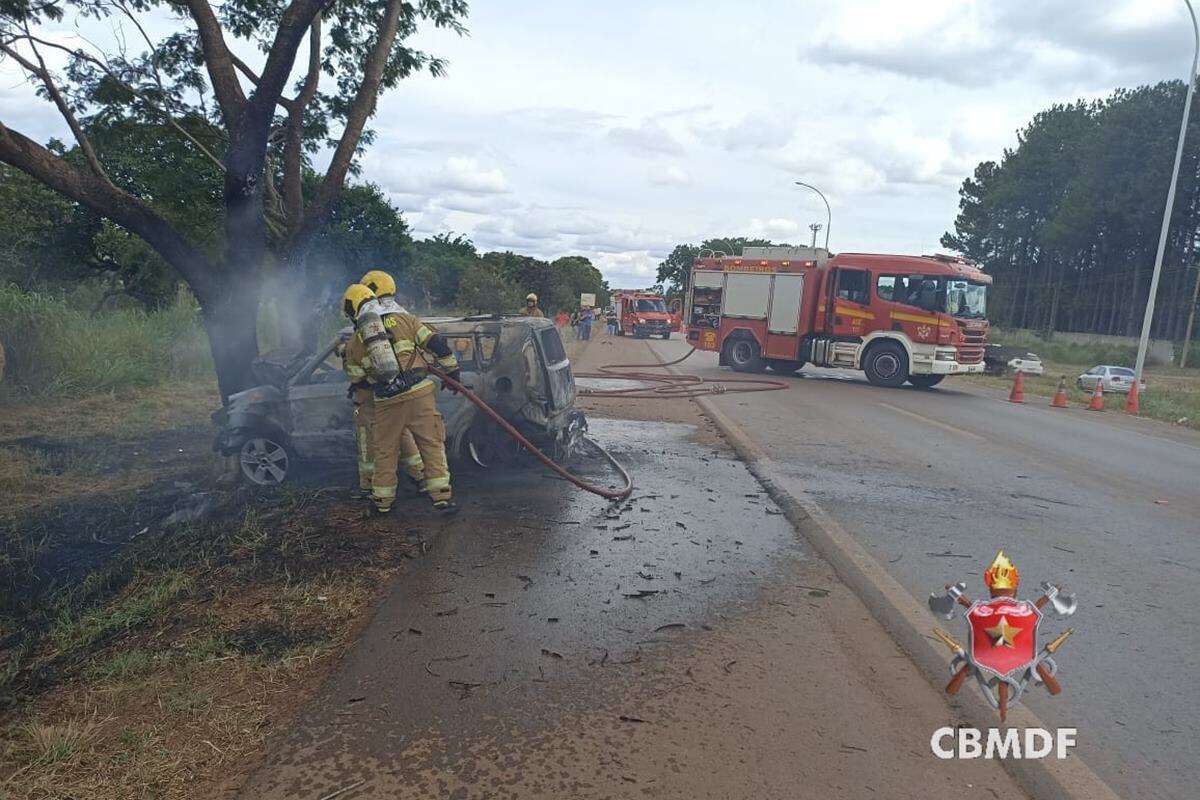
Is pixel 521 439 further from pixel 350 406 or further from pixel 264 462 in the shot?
pixel 264 462

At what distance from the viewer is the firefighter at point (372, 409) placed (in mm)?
5961

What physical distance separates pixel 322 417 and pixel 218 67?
431cm

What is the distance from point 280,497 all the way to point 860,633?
469cm

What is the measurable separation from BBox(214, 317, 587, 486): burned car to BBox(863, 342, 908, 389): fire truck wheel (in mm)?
12531

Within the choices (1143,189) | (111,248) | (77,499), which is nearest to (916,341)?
(77,499)

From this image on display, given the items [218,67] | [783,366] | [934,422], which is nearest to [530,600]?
[218,67]

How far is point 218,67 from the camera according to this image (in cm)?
847

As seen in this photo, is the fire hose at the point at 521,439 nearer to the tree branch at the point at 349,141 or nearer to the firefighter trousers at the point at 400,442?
the firefighter trousers at the point at 400,442

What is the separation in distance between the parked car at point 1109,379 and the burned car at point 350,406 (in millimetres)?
22970

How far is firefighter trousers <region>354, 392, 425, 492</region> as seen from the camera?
6.25 meters

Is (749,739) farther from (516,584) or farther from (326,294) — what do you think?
(326,294)

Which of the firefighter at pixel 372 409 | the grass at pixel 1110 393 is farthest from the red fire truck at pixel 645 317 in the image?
the firefighter at pixel 372 409

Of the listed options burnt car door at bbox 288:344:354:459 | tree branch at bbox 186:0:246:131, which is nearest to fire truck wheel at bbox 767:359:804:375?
tree branch at bbox 186:0:246:131

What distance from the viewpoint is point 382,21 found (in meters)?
10.4
